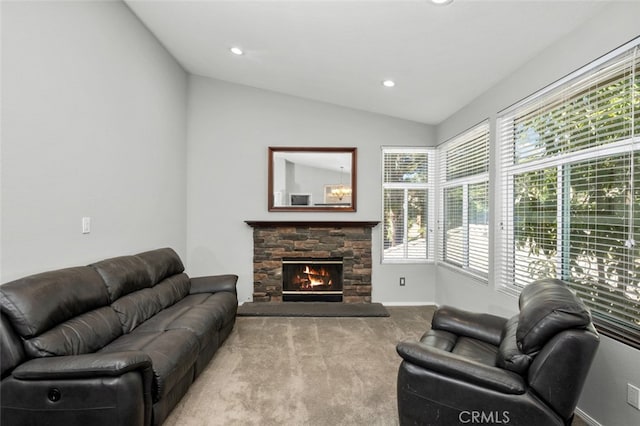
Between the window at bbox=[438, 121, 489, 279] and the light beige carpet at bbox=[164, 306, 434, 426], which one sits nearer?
the light beige carpet at bbox=[164, 306, 434, 426]

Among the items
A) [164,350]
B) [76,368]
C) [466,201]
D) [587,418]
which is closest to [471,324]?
[587,418]

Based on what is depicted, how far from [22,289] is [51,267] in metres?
0.52

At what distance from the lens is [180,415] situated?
7.27 feet

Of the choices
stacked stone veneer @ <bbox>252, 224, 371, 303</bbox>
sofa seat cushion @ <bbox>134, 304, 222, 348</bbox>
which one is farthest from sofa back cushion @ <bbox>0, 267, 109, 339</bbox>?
stacked stone veneer @ <bbox>252, 224, 371, 303</bbox>

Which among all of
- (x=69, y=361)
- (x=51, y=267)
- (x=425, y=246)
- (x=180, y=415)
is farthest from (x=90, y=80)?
(x=425, y=246)

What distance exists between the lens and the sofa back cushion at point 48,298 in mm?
1773

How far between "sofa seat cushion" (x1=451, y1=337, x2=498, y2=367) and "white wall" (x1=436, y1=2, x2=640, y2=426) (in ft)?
2.03

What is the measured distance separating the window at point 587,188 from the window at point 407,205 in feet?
6.24

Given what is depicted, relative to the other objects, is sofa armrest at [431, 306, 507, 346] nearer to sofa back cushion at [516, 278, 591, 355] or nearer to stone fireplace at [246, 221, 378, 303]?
sofa back cushion at [516, 278, 591, 355]

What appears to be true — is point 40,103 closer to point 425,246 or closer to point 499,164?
point 499,164

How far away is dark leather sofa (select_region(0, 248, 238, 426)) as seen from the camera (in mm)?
1644

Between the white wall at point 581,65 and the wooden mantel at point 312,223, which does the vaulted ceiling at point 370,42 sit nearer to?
the white wall at point 581,65

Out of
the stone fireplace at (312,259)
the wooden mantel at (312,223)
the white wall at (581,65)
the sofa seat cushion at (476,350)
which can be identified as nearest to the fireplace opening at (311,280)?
the stone fireplace at (312,259)

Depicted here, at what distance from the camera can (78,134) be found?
2.56 meters
